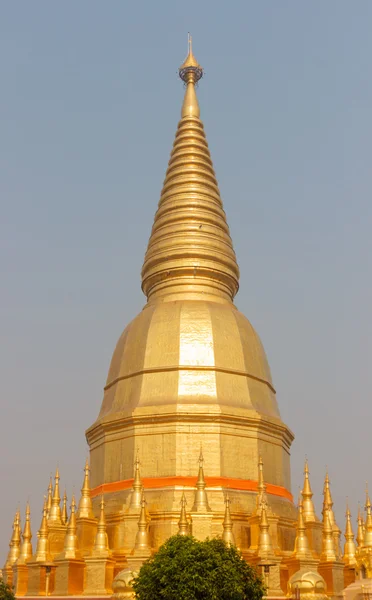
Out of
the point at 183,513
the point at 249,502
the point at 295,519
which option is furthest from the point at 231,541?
the point at 295,519

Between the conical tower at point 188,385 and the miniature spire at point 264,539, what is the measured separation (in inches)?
41.9

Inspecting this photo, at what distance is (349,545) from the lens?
2594 centimetres

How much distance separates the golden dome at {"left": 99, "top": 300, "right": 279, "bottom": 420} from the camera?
83.4ft

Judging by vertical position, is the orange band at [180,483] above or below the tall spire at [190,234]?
below

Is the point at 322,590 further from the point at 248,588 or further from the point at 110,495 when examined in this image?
the point at 110,495

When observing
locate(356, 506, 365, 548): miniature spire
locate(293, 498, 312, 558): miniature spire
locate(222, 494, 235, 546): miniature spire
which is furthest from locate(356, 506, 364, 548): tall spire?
locate(222, 494, 235, 546): miniature spire

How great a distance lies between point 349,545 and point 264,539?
5.38 metres

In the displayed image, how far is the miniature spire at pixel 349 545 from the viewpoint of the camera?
1003 inches

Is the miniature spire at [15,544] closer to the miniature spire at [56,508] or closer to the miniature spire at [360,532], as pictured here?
the miniature spire at [56,508]

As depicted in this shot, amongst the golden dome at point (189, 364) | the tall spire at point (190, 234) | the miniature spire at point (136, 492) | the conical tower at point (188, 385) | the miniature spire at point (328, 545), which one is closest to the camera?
the miniature spire at point (328, 545)

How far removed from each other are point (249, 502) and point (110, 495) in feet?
13.0

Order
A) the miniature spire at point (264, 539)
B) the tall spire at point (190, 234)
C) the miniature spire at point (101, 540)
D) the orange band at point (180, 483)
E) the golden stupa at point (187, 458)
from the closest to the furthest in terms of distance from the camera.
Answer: the miniature spire at point (264, 539), the miniature spire at point (101, 540), the golden stupa at point (187, 458), the orange band at point (180, 483), the tall spire at point (190, 234)

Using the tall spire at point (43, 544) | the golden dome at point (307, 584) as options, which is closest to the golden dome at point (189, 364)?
the tall spire at point (43, 544)

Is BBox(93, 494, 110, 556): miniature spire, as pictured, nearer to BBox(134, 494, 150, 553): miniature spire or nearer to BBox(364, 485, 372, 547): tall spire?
BBox(134, 494, 150, 553): miniature spire
